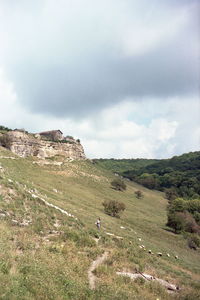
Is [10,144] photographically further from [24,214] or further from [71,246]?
[71,246]

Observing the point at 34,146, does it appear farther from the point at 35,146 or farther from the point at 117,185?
the point at 117,185

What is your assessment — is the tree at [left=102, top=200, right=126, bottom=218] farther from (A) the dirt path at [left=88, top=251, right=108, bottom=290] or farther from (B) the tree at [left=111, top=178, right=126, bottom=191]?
(B) the tree at [left=111, top=178, right=126, bottom=191]

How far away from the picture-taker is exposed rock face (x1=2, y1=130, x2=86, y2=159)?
84.3 meters

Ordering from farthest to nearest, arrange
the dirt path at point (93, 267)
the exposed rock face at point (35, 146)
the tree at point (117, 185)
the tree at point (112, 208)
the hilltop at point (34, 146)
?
1. the tree at point (117, 185)
2. the exposed rock face at point (35, 146)
3. the hilltop at point (34, 146)
4. the tree at point (112, 208)
5. the dirt path at point (93, 267)

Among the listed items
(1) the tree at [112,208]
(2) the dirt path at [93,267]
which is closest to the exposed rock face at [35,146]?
(1) the tree at [112,208]

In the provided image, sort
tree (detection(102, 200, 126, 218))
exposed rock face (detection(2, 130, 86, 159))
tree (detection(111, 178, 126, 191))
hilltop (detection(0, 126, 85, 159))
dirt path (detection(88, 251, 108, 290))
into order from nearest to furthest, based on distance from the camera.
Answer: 1. dirt path (detection(88, 251, 108, 290))
2. tree (detection(102, 200, 126, 218))
3. hilltop (detection(0, 126, 85, 159))
4. exposed rock face (detection(2, 130, 86, 159))
5. tree (detection(111, 178, 126, 191))

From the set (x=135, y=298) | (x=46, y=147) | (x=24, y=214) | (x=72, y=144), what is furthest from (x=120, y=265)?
(x=72, y=144)

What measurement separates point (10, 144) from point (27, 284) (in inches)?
3184

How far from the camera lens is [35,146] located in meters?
92.1

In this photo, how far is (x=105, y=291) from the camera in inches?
391

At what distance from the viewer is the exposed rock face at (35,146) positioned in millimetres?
84312

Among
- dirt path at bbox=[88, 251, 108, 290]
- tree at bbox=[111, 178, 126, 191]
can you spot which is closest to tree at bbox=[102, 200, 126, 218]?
dirt path at bbox=[88, 251, 108, 290]

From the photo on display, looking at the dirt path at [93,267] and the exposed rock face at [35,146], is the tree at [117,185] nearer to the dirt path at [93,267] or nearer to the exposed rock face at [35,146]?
the exposed rock face at [35,146]

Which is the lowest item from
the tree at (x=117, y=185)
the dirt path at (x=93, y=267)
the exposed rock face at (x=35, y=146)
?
the dirt path at (x=93, y=267)
